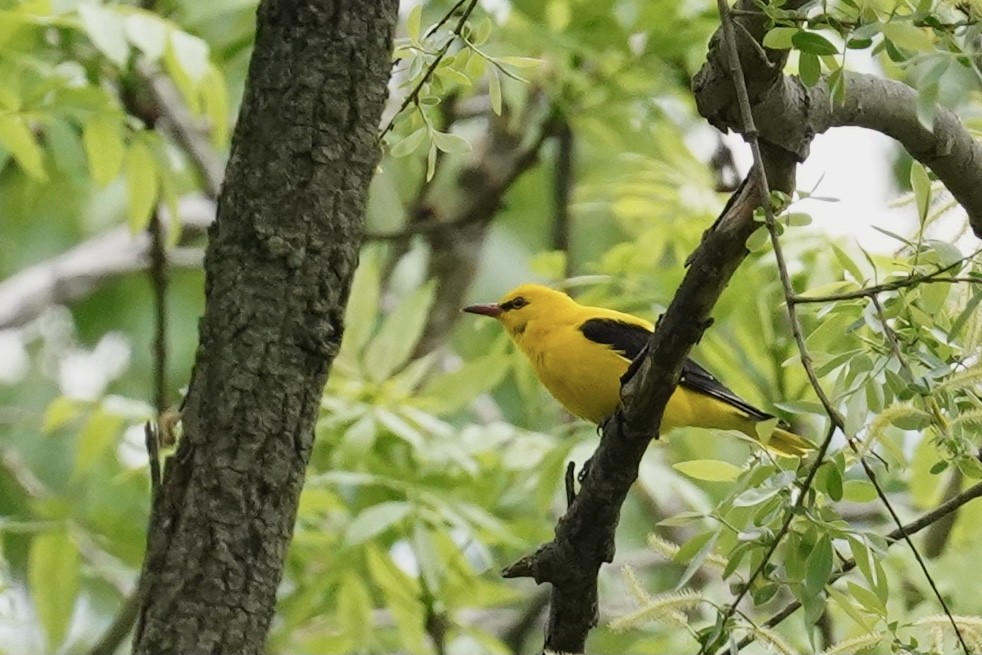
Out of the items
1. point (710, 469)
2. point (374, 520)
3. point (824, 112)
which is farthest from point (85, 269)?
point (824, 112)

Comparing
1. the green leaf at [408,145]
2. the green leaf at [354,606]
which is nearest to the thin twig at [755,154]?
the green leaf at [408,145]

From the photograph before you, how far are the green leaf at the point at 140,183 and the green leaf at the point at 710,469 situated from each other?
6.20ft

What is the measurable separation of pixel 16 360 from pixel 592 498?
5.48 meters

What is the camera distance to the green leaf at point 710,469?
177cm

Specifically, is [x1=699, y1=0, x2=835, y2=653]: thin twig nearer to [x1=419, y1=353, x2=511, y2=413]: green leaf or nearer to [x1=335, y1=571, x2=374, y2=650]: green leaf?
[x1=419, y1=353, x2=511, y2=413]: green leaf

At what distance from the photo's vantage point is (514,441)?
150 inches

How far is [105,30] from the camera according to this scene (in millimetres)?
3080

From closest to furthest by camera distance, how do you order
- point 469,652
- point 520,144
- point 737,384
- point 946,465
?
point 946,465 < point 737,384 < point 469,652 < point 520,144

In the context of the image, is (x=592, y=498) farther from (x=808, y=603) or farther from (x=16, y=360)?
(x=16, y=360)

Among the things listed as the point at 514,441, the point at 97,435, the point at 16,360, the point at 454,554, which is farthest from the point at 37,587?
the point at 16,360

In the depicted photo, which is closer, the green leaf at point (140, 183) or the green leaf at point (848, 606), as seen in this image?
the green leaf at point (848, 606)

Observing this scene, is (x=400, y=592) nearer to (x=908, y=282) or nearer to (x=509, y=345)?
(x=509, y=345)

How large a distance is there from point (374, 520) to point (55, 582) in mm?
922

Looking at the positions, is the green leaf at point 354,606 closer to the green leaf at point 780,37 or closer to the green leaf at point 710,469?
the green leaf at point 710,469
